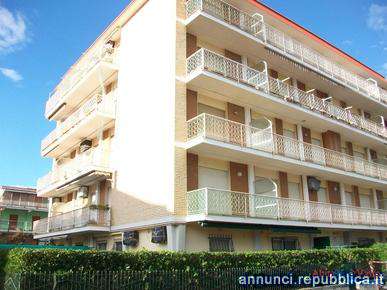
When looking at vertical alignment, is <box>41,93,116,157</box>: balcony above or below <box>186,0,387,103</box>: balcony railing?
below

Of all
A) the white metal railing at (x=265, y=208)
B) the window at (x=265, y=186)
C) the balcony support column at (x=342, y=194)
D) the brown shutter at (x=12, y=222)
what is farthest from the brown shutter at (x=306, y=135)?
the brown shutter at (x=12, y=222)

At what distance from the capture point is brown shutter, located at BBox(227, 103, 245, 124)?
60.7 feet

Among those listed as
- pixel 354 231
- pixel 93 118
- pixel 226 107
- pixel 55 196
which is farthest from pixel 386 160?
pixel 55 196

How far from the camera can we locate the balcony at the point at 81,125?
2120cm

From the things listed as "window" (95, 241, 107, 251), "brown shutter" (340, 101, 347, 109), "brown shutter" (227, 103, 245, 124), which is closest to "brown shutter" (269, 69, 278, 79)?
"brown shutter" (227, 103, 245, 124)

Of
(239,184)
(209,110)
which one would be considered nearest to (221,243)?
(239,184)

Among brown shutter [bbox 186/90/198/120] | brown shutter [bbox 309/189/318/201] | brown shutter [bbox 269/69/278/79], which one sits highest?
brown shutter [bbox 269/69/278/79]

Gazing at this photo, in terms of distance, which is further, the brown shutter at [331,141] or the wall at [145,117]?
the brown shutter at [331,141]

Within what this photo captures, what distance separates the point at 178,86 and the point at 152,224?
579cm

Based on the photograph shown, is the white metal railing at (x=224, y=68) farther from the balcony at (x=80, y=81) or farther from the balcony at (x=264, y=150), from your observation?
the balcony at (x=80, y=81)

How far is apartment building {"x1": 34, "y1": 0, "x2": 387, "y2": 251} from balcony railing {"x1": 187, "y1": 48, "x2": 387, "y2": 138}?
0.07 metres

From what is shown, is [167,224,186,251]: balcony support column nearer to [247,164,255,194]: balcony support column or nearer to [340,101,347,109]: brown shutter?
[247,164,255,194]: balcony support column

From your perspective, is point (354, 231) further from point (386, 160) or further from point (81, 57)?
point (81, 57)

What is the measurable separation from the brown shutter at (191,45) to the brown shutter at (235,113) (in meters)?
2.99
